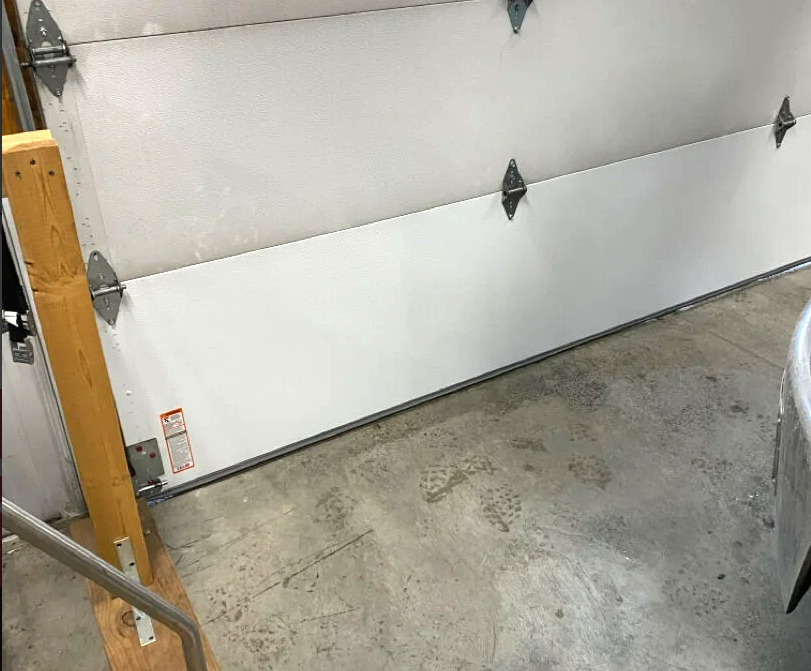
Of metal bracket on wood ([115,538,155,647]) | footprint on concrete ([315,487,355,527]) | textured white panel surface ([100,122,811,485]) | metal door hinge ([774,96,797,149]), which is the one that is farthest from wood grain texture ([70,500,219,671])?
metal door hinge ([774,96,797,149])

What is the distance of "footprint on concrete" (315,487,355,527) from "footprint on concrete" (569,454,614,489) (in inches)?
25.1

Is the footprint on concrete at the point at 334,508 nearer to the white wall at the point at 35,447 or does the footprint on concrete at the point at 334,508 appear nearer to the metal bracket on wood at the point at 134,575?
the metal bracket on wood at the point at 134,575

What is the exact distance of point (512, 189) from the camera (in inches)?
83.1

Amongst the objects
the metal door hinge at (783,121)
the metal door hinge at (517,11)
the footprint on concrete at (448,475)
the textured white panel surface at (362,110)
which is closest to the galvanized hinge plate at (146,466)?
the textured white panel surface at (362,110)

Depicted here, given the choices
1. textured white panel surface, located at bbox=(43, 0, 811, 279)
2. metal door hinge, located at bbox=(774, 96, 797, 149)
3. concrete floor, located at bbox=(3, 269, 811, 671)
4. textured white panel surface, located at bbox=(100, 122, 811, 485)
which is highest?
textured white panel surface, located at bbox=(43, 0, 811, 279)

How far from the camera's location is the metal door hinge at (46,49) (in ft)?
4.38

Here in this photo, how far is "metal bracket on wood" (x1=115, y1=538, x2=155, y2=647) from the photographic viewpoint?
1536mm

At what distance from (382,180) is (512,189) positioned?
0.44m

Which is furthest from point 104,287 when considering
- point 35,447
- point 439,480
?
point 439,480

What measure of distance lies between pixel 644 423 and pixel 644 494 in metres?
0.32

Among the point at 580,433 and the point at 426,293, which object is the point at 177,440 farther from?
the point at 580,433

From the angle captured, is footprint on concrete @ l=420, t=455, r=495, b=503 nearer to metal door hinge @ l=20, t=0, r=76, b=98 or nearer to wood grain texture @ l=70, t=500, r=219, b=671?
wood grain texture @ l=70, t=500, r=219, b=671

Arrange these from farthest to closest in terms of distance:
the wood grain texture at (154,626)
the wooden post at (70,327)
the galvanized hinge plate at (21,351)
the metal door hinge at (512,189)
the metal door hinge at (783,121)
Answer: the metal door hinge at (783,121) → the metal door hinge at (512,189) → the wood grain texture at (154,626) → the galvanized hinge plate at (21,351) → the wooden post at (70,327)

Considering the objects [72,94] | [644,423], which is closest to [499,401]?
[644,423]
